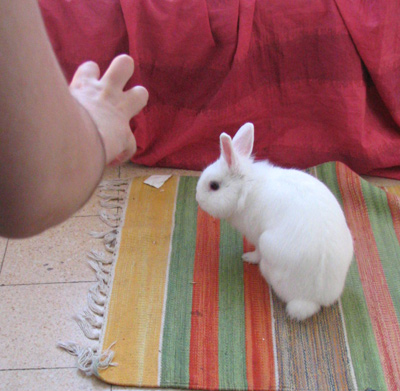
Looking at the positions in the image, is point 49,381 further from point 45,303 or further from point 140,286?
point 140,286

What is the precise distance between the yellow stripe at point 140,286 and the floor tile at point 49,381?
5cm

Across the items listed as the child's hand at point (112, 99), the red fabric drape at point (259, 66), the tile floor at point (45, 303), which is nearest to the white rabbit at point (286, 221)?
the red fabric drape at point (259, 66)

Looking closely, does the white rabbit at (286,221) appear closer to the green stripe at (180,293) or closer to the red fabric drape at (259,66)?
the green stripe at (180,293)

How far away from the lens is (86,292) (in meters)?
1.61

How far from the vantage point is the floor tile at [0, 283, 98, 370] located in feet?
4.66

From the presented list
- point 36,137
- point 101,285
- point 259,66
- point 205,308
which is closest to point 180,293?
point 205,308

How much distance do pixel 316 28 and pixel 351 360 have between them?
1184 mm

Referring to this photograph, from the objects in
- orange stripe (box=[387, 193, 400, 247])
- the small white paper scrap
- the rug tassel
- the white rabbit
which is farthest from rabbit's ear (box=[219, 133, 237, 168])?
orange stripe (box=[387, 193, 400, 247])

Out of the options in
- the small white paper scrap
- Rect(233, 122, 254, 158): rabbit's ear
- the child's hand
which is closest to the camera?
the child's hand

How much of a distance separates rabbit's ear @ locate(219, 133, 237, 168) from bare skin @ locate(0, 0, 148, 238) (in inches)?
33.7

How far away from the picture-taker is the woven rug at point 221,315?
4.53ft

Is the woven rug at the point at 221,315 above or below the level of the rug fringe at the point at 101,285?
below

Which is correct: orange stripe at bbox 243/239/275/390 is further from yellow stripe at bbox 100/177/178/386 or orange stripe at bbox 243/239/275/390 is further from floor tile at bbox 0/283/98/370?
floor tile at bbox 0/283/98/370

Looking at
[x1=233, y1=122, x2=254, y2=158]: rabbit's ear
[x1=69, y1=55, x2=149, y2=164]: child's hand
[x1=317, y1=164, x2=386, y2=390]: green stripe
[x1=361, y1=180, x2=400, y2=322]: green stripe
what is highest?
[x1=69, y1=55, x2=149, y2=164]: child's hand
